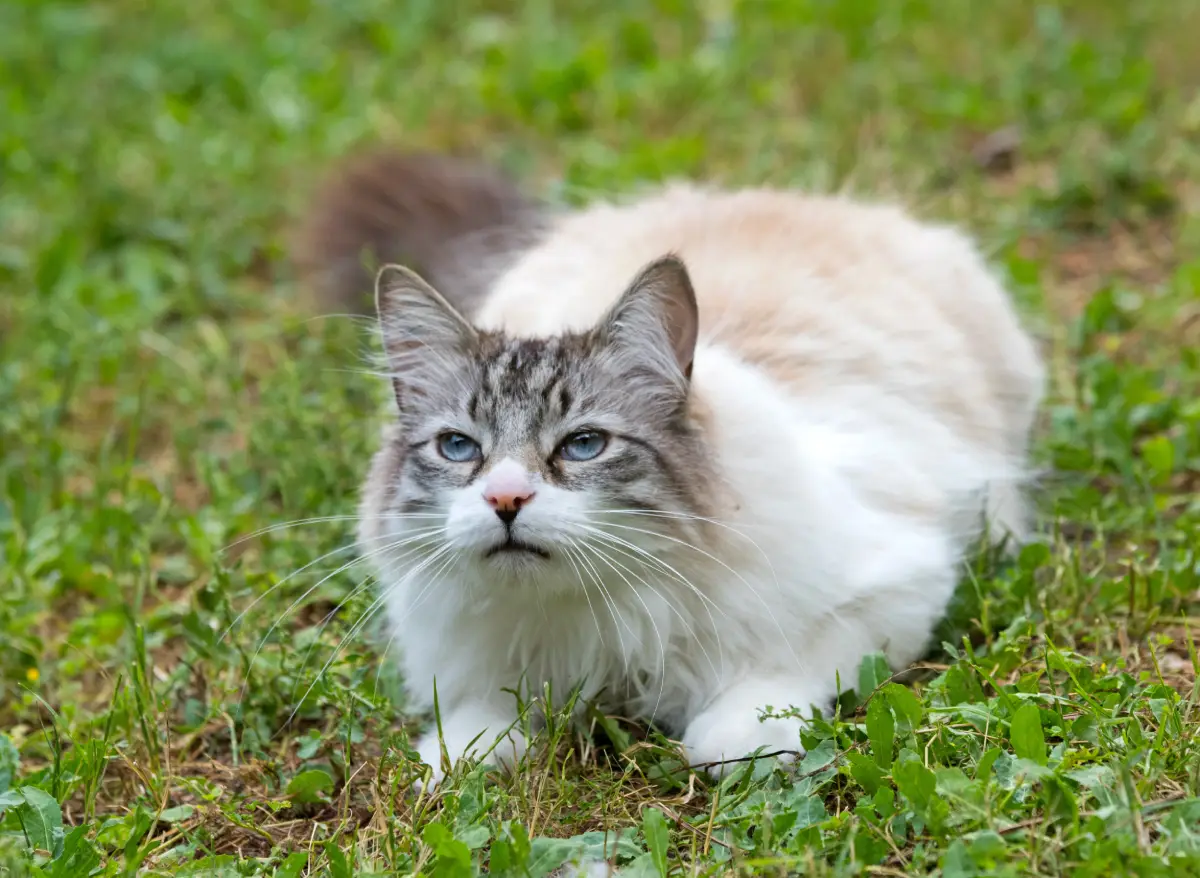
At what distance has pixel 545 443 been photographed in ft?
8.96

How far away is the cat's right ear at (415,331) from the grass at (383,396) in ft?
1.61

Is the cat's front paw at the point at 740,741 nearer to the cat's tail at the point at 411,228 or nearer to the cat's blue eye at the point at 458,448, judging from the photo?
the cat's blue eye at the point at 458,448

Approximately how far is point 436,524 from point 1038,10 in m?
4.97

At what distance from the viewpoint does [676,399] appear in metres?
2.80

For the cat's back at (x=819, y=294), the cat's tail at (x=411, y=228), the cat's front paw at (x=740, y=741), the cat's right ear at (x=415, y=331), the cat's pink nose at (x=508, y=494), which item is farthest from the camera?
the cat's tail at (x=411, y=228)

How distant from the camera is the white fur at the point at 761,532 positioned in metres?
2.76

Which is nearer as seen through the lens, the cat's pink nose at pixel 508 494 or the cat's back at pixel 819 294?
the cat's pink nose at pixel 508 494

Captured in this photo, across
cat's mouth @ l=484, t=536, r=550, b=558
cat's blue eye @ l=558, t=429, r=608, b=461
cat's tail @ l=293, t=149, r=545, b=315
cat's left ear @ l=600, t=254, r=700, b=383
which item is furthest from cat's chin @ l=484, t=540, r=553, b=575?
cat's tail @ l=293, t=149, r=545, b=315

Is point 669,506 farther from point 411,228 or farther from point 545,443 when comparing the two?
point 411,228

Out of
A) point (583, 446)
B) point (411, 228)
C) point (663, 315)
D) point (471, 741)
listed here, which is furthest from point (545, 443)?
point (411, 228)

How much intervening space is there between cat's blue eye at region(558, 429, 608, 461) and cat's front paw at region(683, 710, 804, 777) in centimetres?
61

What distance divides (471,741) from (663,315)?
A: 0.96 metres

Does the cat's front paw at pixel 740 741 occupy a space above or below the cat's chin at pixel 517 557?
below

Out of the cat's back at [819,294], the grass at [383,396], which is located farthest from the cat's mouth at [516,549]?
the cat's back at [819,294]
